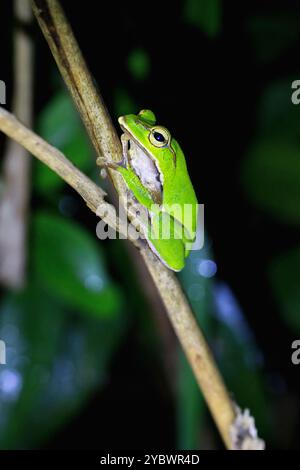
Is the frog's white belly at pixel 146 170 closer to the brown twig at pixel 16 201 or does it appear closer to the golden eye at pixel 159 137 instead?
the golden eye at pixel 159 137

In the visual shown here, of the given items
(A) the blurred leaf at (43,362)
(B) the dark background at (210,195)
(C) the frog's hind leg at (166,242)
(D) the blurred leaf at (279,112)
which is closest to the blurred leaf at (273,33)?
(B) the dark background at (210,195)

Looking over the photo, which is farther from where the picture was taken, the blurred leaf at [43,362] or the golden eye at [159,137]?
the blurred leaf at [43,362]

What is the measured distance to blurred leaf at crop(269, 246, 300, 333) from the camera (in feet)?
5.94

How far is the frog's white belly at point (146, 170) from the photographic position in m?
1.25

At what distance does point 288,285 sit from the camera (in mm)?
1841

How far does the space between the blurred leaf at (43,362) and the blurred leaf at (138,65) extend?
83cm

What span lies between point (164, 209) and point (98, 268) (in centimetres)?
35

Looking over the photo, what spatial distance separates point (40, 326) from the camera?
1.61m

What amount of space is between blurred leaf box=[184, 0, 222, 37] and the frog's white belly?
700mm

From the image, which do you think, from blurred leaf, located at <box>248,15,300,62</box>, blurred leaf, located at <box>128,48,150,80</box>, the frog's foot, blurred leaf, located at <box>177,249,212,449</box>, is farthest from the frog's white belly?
blurred leaf, located at <box>248,15,300,62</box>

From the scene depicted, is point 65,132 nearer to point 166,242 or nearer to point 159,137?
point 159,137

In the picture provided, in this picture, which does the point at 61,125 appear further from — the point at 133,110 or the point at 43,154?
the point at 43,154

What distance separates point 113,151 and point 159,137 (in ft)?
1.59
